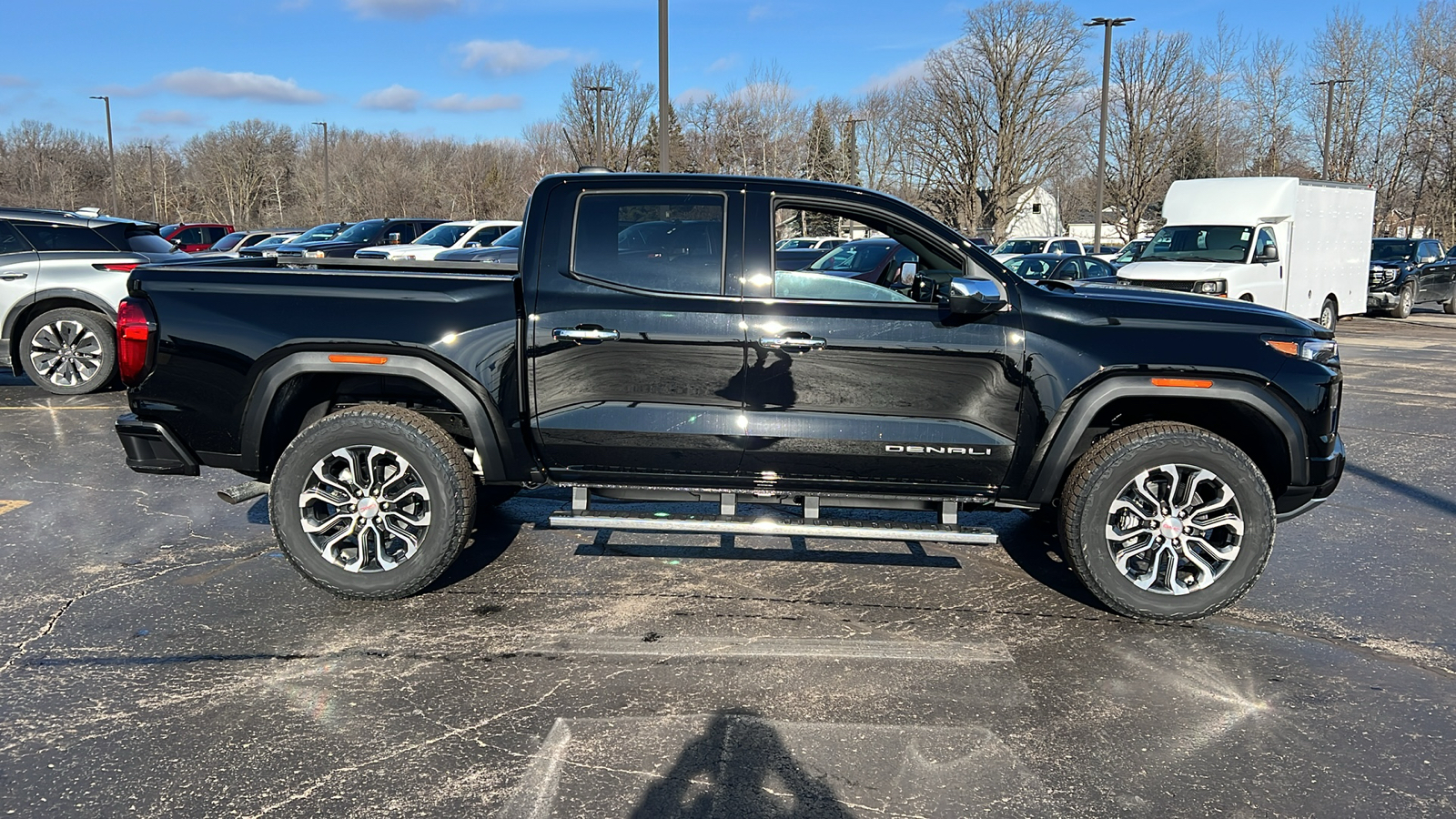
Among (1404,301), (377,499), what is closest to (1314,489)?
(377,499)

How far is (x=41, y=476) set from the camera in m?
6.99

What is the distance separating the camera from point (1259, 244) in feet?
49.7

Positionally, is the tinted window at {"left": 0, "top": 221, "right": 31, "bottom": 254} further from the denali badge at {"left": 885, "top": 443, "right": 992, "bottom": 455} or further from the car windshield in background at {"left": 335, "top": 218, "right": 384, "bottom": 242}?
the car windshield in background at {"left": 335, "top": 218, "right": 384, "bottom": 242}

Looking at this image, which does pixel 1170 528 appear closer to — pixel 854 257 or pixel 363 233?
pixel 854 257

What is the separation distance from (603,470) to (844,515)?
208cm

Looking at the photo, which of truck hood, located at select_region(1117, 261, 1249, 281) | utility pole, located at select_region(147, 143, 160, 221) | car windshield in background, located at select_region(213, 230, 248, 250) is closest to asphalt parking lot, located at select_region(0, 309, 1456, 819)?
truck hood, located at select_region(1117, 261, 1249, 281)

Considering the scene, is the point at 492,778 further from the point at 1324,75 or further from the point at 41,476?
the point at 1324,75

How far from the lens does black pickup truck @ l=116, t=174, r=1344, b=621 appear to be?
4.45 meters

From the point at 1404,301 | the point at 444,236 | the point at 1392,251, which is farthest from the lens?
the point at 1392,251

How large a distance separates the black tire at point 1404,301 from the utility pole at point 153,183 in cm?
7138

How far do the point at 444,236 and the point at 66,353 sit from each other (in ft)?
42.1

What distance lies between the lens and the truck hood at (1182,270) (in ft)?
47.1

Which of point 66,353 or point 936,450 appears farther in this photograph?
point 66,353

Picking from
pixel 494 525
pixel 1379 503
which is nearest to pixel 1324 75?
A: pixel 1379 503
